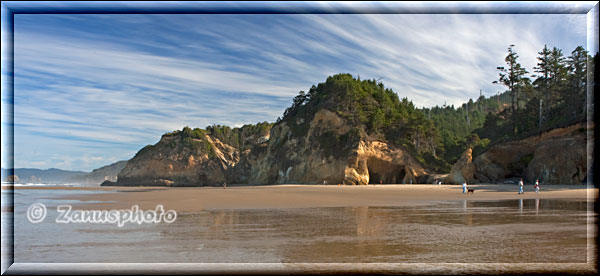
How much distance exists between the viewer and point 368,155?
52031mm

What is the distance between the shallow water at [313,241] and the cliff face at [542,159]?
25085 millimetres

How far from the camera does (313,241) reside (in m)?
8.22

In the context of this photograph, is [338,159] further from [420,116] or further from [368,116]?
[420,116]

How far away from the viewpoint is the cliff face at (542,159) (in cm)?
3241

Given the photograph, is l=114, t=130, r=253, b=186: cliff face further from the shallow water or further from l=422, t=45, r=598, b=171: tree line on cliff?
the shallow water

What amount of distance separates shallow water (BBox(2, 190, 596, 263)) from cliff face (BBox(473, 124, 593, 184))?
25085mm

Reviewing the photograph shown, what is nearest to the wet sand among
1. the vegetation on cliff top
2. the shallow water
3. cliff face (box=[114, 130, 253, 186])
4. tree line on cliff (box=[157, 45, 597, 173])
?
the shallow water

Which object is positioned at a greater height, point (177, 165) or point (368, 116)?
point (368, 116)

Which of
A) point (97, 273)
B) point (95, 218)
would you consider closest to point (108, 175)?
point (95, 218)

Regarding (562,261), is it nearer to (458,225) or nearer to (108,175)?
(458,225)

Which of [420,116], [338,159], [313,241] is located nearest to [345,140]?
[338,159]

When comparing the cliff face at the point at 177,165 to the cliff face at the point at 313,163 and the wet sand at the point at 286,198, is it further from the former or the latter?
the wet sand at the point at 286,198

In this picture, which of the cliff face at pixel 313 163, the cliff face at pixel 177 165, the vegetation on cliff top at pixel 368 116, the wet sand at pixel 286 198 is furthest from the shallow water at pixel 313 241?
the cliff face at pixel 177 165

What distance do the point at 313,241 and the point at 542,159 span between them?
36.2 meters
